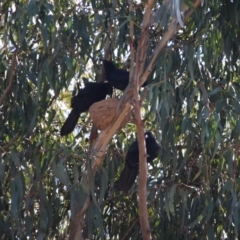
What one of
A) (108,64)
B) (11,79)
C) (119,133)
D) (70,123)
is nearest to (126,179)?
(119,133)

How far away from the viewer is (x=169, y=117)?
4.56 metres

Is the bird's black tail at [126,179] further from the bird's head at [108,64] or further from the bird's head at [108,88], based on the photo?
the bird's head at [108,88]

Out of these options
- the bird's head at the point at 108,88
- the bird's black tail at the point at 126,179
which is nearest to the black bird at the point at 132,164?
the bird's black tail at the point at 126,179

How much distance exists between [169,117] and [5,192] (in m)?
1.20

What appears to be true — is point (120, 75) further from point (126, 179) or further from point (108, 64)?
point (126, 179)

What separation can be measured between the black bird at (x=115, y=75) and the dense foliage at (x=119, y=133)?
92mm

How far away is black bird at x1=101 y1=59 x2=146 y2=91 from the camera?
537 cm

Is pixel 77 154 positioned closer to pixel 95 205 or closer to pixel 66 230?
pixel 95 205

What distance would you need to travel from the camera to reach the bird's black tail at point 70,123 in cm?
533

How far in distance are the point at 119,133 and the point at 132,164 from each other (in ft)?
1.95

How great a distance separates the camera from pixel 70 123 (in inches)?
212

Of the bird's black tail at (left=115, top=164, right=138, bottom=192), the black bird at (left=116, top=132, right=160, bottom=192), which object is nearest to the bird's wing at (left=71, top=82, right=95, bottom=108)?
the black bird at (left=116, top=132, right=160, bottom=192)

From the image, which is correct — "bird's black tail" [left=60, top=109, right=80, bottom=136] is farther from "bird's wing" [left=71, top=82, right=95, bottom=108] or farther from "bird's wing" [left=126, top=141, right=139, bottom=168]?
"bird's wing" [left=126, top=141, right=139, bottom=168]

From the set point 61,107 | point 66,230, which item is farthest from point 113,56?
point 66,230
